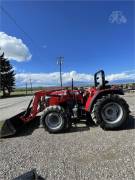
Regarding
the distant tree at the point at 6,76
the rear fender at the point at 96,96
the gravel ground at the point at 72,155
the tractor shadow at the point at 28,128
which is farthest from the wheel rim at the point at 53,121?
the distant tree at the point at 6,76

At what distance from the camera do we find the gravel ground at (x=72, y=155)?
4137 mm

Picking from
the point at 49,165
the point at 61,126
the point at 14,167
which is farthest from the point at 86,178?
the point at 61,126

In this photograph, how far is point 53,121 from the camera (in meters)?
7.54

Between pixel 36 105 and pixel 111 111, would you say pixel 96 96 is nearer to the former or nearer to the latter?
pixel 111 111

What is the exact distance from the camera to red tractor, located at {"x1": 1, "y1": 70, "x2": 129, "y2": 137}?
741 centimetres

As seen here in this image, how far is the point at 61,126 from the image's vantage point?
7.42 metres

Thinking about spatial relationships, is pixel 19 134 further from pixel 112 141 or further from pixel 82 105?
pixel 112 141

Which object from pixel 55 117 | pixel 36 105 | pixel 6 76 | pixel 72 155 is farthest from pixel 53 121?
pixel 6 76

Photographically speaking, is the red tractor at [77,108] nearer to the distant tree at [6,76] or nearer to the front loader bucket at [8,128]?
the front loader bucket at [8,128]

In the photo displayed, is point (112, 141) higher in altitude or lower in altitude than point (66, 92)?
lower

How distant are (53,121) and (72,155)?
2.57 m

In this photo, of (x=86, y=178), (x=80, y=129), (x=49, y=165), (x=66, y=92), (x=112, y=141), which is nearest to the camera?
(x=86, y=178)

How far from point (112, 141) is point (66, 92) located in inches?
117

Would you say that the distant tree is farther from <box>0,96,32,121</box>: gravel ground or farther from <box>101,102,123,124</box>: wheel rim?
<box>101,102,123,124</box>: wheel rim
